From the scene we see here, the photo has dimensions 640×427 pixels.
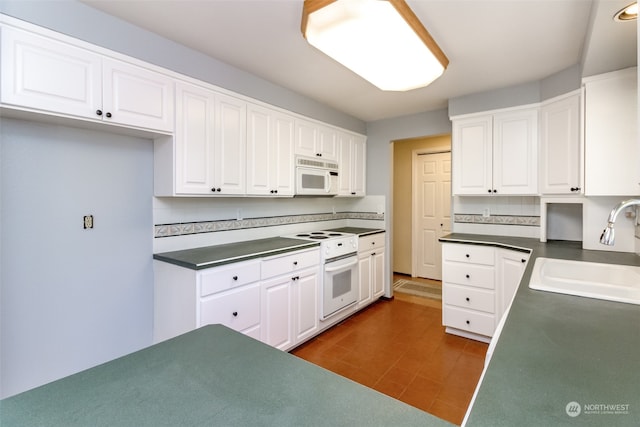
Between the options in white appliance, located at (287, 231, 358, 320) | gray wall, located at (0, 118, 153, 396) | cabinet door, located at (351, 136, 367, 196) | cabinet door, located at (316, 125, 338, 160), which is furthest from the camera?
cabinet door, located at (351, 136, 367, 196)

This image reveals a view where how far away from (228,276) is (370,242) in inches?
80.8

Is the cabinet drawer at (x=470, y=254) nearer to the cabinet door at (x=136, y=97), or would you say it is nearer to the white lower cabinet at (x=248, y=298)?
the white lower cabinet at (x=248, y=298)

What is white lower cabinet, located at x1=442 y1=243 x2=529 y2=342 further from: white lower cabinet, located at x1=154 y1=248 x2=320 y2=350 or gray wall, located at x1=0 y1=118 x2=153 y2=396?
gray wall, located at x1=0 y1=118 x2=153 y2=396

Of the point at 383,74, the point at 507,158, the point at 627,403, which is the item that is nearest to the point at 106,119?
the point at 383,74

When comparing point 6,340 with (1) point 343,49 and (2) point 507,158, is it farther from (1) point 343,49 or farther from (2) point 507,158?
(2) point 507,158

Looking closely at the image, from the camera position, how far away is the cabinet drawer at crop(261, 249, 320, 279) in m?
2.50

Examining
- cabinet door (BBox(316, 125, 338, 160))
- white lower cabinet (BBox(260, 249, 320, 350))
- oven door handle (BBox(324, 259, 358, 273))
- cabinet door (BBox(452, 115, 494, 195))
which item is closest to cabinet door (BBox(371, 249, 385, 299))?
oven door handle (BBox(324, 259, 358, 273))

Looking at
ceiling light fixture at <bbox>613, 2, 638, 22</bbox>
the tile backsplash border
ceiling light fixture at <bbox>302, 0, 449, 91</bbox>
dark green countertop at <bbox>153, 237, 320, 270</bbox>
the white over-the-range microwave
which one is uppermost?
ceiling light fixture at <bbox>613, 2, 638, 22</bbox>

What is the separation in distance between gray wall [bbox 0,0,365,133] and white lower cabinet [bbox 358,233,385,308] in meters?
1.78

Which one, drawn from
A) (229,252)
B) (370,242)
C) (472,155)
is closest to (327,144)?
(370,242)

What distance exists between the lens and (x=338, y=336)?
3082mm

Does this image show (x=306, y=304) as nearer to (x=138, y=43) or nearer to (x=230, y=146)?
(x=230, y=146)

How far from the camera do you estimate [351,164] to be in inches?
159

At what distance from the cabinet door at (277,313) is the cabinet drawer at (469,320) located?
160cm
